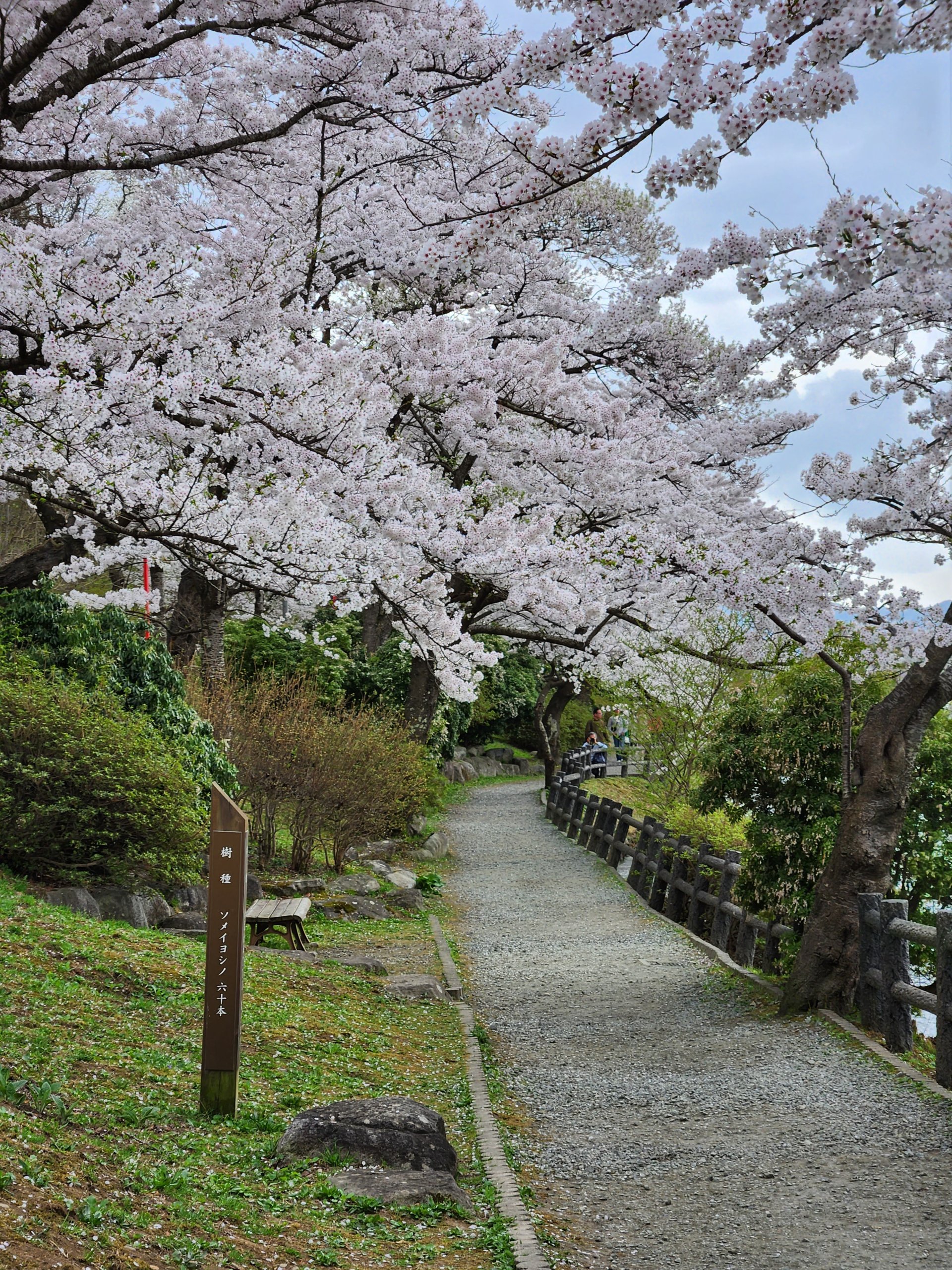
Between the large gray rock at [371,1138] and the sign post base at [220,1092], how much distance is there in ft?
1.02

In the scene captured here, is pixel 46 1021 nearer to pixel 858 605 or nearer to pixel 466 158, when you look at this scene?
pixel 858 605

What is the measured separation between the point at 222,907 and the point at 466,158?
7154 mm

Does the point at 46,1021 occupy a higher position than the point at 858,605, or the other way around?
the point at 858,605

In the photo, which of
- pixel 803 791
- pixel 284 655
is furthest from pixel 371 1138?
pixel 284 655

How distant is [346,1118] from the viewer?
478 centimetres

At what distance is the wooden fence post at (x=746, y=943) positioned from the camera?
31.2ft

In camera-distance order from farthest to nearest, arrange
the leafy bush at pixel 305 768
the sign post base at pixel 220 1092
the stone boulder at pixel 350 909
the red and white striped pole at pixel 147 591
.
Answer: the leafy bush at pixel 305 768 < the stone boulder at pixel 350 909 < the red and white striped pole at pixel 147 591 < the sign post base at pixel 220 1092

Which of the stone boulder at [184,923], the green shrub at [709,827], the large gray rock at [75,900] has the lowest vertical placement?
the stone boulder at [184,923]

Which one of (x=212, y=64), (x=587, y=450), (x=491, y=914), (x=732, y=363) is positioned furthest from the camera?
(x=587, y=450)

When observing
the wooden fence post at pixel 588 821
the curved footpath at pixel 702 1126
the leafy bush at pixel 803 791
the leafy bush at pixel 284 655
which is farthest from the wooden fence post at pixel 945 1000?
the leafy bush at pixel 284 655

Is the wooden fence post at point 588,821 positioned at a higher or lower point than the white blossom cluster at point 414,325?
lower

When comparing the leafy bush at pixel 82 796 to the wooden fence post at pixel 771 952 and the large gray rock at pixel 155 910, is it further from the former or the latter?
the wooden fence post at pixel 771 952

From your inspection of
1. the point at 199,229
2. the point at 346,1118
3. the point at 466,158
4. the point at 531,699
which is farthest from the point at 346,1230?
the point at 531,699

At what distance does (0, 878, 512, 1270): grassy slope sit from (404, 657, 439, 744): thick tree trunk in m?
9.81
